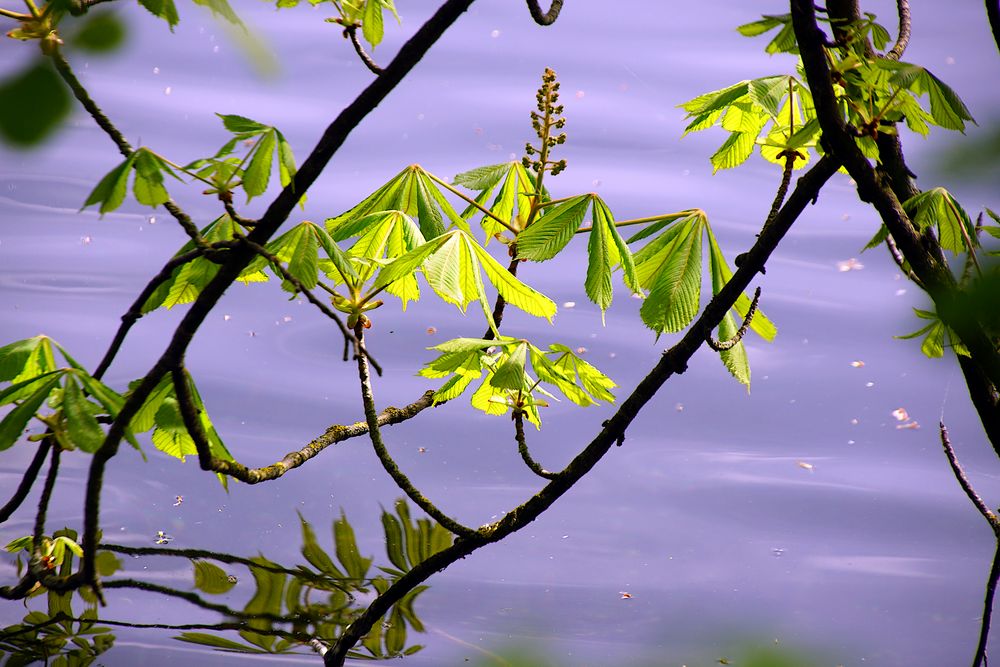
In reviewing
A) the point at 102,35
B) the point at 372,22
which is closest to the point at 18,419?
the point at 102,35

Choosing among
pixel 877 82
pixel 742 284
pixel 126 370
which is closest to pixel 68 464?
pixel 126 370

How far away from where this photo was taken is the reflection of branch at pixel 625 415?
66 centimetres

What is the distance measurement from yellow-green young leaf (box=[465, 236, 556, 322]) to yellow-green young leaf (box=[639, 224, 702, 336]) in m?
0.08

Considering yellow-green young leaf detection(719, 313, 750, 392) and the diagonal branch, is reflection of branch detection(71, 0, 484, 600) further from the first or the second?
yellow-green young leaf detection(719, 313, 750, 392)

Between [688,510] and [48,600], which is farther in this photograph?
[688,510]

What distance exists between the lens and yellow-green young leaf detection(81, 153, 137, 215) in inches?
19.3

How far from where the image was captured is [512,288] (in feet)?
2.35

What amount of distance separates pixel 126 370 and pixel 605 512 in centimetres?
64

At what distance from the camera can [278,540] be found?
97cm

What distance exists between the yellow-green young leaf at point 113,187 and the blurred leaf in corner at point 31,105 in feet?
0.71

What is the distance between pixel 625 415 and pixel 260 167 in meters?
0.34

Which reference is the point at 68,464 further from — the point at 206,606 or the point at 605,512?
the point at 605,512

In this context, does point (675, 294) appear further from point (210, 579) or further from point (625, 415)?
point (210, 579)

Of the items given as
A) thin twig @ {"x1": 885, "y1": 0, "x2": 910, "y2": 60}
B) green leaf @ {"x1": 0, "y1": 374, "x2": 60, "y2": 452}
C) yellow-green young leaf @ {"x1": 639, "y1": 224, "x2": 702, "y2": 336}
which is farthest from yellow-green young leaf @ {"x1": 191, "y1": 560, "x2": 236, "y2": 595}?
thin twig @ {"x1": 885, "y1": 0, "x2": 910, "y2": 60}
